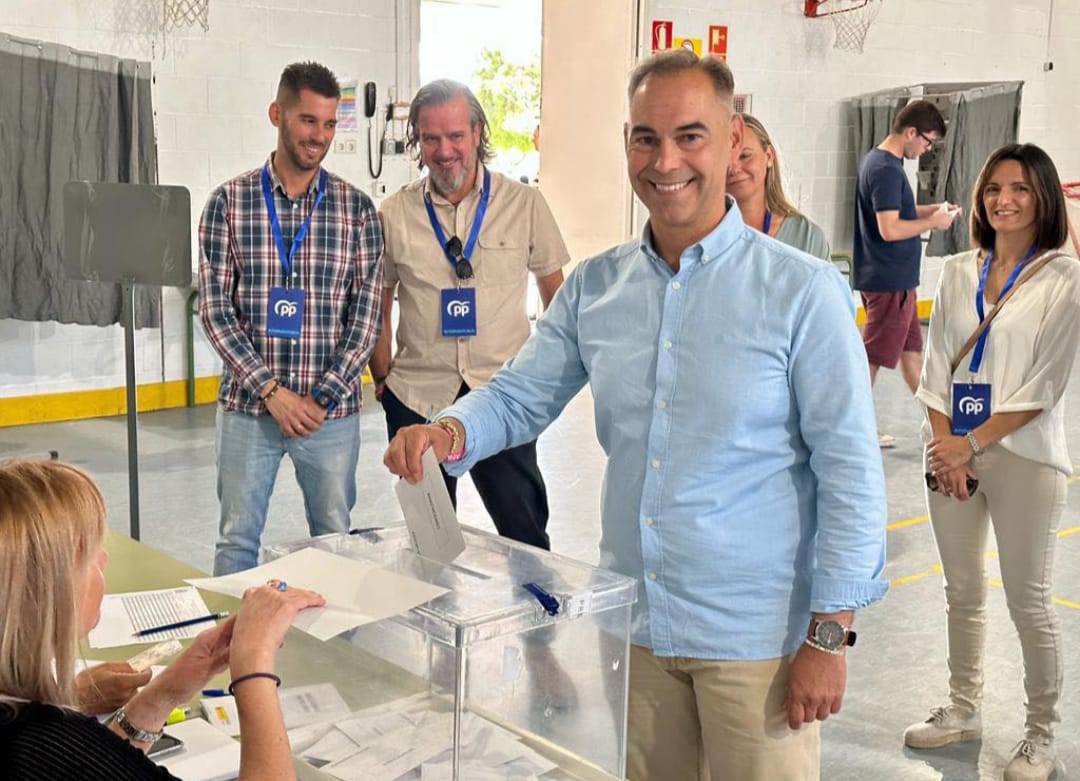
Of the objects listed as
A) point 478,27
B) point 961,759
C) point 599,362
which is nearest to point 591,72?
point 961,759

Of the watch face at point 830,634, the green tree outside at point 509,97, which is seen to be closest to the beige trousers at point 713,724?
the watch face at point 830,634

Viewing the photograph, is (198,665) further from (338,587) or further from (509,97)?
(509,97)

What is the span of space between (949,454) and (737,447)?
160cm

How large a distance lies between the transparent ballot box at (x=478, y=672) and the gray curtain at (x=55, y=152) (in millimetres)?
5652

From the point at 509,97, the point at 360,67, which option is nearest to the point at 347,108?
the point at 360,67

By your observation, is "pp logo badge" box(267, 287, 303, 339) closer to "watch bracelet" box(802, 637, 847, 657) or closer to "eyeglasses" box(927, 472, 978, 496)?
"eyeglasses" box(927, 472, 978, 496)

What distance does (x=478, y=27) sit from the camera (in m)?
16.1

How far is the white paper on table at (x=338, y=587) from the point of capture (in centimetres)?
158

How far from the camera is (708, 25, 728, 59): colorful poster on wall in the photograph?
912 cm

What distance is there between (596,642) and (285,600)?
1.65ft

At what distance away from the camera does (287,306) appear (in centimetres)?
360

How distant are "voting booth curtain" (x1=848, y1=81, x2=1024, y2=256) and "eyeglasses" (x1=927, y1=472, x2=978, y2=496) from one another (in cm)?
783

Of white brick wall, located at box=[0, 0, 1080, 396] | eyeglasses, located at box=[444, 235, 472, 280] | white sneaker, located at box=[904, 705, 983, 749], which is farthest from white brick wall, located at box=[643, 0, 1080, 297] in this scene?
white sneaker, located at box=[904, 705, 983, 749]

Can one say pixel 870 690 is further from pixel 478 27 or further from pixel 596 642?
pixel 478 27
